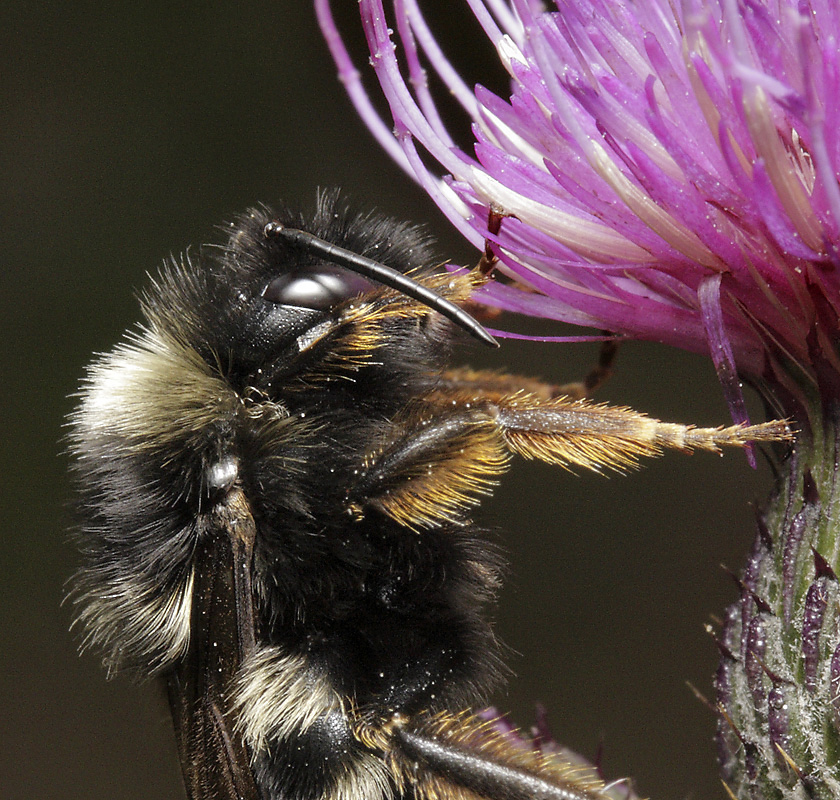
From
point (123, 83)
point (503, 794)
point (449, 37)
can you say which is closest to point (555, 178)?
point (503, 794)

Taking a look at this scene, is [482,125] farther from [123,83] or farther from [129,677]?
[123,83]

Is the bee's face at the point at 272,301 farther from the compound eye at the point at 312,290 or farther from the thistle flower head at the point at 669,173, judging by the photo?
the thistle flower head at the point at 669,173

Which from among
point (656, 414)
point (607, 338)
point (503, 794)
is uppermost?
point (607, 338)

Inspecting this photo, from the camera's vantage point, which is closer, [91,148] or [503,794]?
[503,794]

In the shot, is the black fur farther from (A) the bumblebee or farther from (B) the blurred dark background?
(B) the blurred dark background

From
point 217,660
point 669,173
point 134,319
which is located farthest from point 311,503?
point 134,319

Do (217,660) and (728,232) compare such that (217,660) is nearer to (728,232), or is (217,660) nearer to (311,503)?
(311,503)

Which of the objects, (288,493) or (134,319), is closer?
(288,493)

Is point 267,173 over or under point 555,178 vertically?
over
